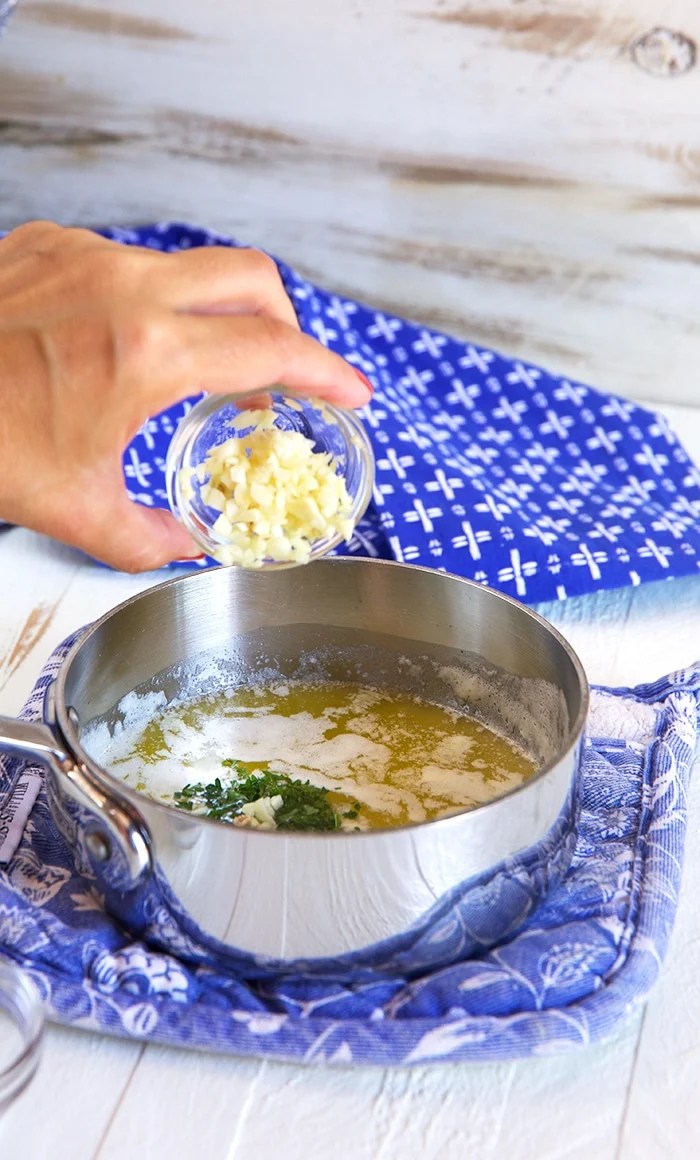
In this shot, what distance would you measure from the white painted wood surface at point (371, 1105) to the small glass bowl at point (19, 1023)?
0.7 inches

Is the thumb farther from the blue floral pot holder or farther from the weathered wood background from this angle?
the weathered wood background

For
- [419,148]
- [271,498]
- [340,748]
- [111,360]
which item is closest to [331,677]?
[340,748]

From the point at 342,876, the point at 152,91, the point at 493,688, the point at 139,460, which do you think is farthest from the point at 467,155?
the point at 342,876

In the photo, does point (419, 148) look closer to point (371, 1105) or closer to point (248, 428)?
point (248, 428)

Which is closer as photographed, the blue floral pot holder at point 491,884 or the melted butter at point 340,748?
the blue floral pot holder at point 491,884

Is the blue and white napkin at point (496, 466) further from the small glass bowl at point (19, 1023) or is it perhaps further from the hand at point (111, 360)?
the small glass bowl at point (19, 1023)

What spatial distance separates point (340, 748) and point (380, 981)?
0.20 metres

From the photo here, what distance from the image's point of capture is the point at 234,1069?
0.68 m

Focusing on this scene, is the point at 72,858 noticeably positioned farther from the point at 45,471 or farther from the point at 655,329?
the point at 655,329

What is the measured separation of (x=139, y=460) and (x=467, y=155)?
20.2 inches

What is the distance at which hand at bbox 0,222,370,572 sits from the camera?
685 mm

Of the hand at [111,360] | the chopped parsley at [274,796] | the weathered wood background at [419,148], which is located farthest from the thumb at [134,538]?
the weathered wood background at [419,148]

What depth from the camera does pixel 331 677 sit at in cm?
Result: 96

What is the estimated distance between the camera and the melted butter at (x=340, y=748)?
2.72ft
